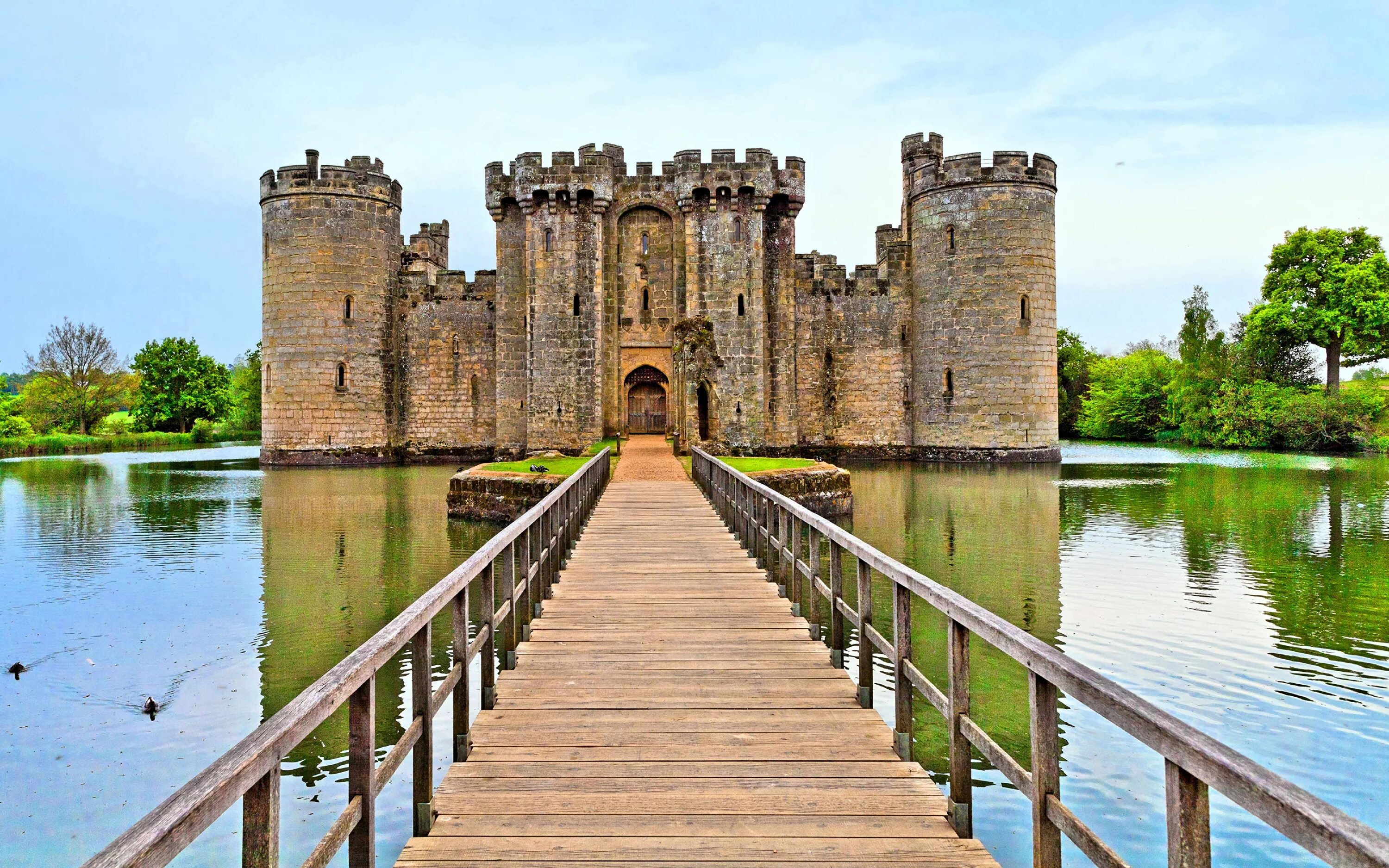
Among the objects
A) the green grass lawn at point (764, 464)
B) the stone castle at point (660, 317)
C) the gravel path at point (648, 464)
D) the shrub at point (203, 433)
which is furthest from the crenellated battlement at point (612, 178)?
the shrub at point (203, 433)

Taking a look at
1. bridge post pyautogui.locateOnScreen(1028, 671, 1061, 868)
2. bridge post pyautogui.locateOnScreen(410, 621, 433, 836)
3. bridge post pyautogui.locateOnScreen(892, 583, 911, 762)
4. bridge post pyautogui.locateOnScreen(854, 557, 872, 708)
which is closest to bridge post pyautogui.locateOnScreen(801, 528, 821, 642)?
bridge post pyautogui.locateOnScreen(854, 557, 872, 708)

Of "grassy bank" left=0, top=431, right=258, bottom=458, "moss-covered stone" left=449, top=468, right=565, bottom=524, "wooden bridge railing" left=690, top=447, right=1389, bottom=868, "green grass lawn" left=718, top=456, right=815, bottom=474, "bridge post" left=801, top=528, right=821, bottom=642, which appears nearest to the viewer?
"wooden bridge railing" left=690, top=447, right=1389, bottom=868

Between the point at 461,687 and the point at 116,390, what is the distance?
193 ft

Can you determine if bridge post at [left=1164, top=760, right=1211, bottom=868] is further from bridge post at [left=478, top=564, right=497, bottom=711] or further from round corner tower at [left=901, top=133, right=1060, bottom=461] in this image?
round corner tower at [left=901, top=133, right=1060, bottom=461]

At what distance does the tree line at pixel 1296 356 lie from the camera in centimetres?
3516

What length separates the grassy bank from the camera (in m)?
43.0

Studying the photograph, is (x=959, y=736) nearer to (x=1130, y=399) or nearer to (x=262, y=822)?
(x=262, y=822)

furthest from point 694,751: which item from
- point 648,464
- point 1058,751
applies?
point 648,464

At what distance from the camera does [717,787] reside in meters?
3.80

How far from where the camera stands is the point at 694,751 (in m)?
4.21

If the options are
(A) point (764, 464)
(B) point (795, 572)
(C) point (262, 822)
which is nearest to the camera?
(C) point (262, 822)

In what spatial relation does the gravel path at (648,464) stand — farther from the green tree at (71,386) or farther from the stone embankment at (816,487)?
the green tree at (71,386)

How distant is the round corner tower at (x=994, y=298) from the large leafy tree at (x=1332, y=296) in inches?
526

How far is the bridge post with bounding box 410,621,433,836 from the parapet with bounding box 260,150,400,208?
30.6 meters
